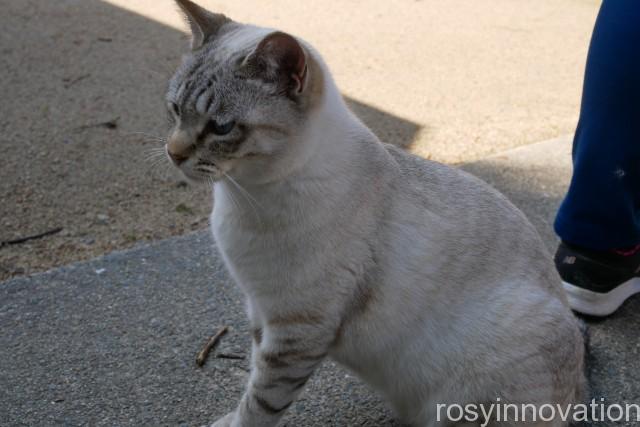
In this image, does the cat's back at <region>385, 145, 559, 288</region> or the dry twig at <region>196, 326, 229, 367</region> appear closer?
the cat's back at <region>385, 145, 559, 288</region>

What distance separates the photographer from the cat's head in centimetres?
186

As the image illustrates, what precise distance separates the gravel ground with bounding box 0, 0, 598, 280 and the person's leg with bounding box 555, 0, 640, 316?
1.59 meters

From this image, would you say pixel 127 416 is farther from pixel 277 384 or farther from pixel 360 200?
pixel 360 200

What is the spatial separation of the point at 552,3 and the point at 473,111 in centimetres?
333

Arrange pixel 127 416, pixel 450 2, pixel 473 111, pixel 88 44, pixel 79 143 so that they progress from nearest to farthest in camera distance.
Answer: pixel 127 416, pixel 79 143, pixel 473 111, pixel 88 44, pixel 450 2

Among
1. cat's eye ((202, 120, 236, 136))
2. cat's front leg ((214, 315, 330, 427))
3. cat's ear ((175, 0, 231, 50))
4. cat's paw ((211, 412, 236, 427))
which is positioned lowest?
cat's paw ((211, 412, 236, 427))

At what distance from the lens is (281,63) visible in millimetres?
1867

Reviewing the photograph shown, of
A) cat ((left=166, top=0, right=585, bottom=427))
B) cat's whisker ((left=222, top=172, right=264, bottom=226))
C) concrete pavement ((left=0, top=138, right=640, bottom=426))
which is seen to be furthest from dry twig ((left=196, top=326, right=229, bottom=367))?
cat's whisker ((left=222, top=172, right=264, bottom=226))

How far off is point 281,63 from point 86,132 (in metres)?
2.77

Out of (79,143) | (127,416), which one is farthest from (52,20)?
(127,416)

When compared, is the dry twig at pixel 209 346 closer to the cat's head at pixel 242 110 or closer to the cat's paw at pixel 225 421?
the cat's paw at pixel 225 421

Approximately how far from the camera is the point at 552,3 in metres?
7.59

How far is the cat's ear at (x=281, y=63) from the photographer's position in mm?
1807

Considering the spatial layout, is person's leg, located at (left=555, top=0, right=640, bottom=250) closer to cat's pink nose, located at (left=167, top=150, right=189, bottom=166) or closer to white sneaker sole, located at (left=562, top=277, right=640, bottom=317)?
white sneaker sole, located at (left=562, top=277, right=640, bottom=317)
